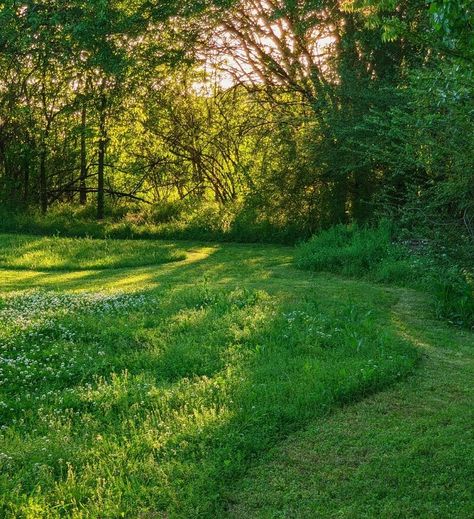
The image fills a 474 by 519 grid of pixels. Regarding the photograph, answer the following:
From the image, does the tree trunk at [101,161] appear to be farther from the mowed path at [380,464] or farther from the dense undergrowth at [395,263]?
the mowed path at [380,464]

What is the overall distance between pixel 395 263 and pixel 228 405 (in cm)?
615

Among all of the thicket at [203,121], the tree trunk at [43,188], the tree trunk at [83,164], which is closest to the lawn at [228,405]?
the thicket at [203,121]

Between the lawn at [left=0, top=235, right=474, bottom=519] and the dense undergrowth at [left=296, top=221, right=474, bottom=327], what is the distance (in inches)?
15.8

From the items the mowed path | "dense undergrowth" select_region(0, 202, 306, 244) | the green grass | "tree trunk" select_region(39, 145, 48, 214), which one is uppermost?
"tree trunk" select_region(39, 145, 48, 214)

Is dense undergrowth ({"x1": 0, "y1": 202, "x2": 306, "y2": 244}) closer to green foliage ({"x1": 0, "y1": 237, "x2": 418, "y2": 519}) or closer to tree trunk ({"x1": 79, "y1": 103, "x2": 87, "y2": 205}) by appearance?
tree trunk ({"x1": 79, "y1": 103, "x2": 87, "y2": 205})

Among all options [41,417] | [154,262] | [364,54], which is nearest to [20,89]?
[154,262]

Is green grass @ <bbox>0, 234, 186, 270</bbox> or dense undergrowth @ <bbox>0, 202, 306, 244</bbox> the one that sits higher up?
dense undergrowth @ <bbox>0, 202, 306, 244</bbox>

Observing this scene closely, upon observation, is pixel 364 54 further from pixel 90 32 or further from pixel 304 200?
pixel 90 32

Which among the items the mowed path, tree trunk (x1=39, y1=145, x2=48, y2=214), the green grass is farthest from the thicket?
the mowed path

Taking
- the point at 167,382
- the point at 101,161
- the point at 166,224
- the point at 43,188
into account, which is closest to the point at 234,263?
the point at 166,224

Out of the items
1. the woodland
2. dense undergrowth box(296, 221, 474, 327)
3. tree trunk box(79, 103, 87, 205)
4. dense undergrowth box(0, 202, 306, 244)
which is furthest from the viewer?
tree trunk box(79, 103, 87, 205)

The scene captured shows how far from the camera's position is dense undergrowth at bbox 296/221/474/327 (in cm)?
841

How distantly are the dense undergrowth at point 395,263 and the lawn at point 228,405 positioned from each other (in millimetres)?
400

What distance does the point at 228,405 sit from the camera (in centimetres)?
511
